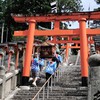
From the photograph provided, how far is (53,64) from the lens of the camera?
47.6ft

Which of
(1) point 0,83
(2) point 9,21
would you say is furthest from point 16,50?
(2) point 9,21

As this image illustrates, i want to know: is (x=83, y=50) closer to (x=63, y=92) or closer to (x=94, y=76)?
(x=63, y=92)

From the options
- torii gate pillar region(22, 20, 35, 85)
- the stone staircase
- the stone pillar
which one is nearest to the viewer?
the stone pillar

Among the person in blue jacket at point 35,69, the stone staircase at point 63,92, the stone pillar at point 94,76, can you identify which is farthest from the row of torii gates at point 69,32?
the stone pillar at point 94,76

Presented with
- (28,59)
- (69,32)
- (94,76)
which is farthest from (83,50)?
(94,76)

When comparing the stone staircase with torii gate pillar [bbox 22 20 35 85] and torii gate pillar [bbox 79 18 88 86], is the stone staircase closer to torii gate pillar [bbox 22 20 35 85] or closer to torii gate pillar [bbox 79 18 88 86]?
torii gate pillar [bbox 79 18 88 86]

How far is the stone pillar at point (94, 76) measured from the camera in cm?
546

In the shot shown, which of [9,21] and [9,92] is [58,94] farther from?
[9,21]

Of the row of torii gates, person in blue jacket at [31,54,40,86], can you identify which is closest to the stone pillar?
the row of torii gates

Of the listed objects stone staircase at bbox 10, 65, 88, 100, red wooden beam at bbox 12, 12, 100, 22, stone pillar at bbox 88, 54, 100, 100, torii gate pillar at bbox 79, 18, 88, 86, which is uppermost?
red wooden beam at bbox 12, 12, 100, 22

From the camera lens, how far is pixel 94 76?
553 cm

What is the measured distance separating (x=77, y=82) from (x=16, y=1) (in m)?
26.8

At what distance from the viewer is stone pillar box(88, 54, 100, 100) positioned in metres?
5.46

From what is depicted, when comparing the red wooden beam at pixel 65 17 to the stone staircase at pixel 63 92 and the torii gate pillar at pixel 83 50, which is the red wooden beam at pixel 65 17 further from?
the stone staircase at pixel 63 92
